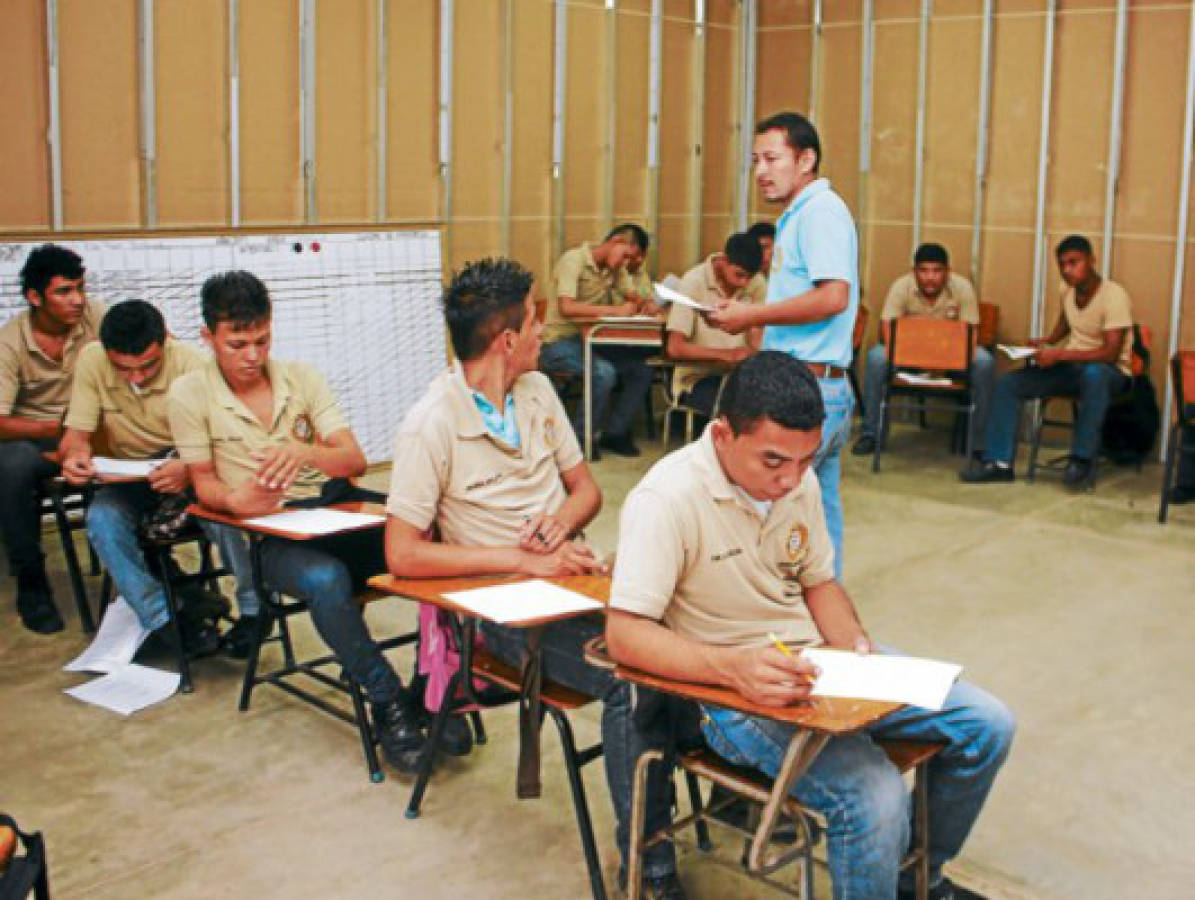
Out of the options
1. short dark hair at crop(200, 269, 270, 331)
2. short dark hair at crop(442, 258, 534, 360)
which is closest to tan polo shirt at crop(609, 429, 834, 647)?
short dark hair at crop(442, 258, 534, 360)

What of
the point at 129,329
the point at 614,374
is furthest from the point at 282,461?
the point at 614,374

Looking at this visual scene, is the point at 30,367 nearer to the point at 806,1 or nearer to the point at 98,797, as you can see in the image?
the point at 98,797

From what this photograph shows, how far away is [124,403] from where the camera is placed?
16.3 feet

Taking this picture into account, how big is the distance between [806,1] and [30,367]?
6168 millimetres

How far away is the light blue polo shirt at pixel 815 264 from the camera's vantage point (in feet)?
13.7

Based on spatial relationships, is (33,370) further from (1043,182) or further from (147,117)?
(1043,182)

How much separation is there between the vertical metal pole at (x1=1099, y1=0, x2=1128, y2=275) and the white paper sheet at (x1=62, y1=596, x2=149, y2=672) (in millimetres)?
6085

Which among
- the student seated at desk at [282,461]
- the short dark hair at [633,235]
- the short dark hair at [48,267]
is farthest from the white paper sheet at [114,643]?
the short dark hair at [633,235]

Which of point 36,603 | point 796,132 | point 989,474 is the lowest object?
point 36,603

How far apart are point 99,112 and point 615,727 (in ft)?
15.5

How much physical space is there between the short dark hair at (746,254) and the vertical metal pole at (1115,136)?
95.0 inches

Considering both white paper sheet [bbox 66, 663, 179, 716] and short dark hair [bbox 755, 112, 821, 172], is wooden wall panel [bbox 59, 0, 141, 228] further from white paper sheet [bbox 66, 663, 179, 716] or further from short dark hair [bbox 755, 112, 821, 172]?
short dark hair [bbox 755, 112, 821, 172]

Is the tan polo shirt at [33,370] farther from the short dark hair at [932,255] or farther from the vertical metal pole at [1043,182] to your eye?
the vertical metal pole at [1043,182]

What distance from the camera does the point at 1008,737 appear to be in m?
2.81
